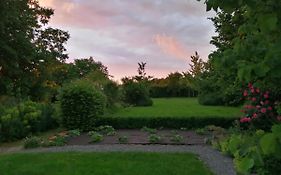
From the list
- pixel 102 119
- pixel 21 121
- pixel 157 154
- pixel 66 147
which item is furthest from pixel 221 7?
pixel 102 119

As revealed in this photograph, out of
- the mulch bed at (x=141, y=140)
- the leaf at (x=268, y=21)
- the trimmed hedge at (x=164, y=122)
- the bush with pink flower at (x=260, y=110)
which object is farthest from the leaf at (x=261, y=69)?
the trimmed hedge at (x=164, y=122)

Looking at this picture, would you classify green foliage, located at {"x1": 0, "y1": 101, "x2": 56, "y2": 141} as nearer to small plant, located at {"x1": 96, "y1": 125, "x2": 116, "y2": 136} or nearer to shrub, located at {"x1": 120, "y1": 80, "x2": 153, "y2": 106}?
small plant, located at {"x1": 96, "y1": 125, "x2": 116, "y2": 136}

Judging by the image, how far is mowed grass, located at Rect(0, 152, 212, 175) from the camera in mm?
7582

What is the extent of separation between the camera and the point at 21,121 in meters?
13.5

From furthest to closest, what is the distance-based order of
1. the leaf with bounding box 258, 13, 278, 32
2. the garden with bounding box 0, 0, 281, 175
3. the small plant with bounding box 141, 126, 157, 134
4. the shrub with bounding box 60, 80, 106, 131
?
the shrub with bounding box 60, 80, 106, 131
the small plant with bounding box 141, 126, 157, 134
the garden with bounding box 0, 0, 281, 175
the leaf with bounding box 258, 13, 278, 32

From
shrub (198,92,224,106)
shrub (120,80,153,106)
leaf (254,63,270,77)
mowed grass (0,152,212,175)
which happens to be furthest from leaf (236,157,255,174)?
shrub (198,92,224,106)

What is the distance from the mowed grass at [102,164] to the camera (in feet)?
24.9

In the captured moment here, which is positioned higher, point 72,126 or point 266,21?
point 266,21

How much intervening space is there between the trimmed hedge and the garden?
0.04m

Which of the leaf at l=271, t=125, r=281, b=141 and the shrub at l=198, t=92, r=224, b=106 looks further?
the shrub at l=198, t=92, r=224, b=106


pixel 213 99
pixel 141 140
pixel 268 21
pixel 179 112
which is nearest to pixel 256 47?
pixel 268 21

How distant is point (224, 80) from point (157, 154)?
8.08 m

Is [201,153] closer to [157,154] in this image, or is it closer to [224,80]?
[157,154]

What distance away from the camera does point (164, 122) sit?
49.8 ft
